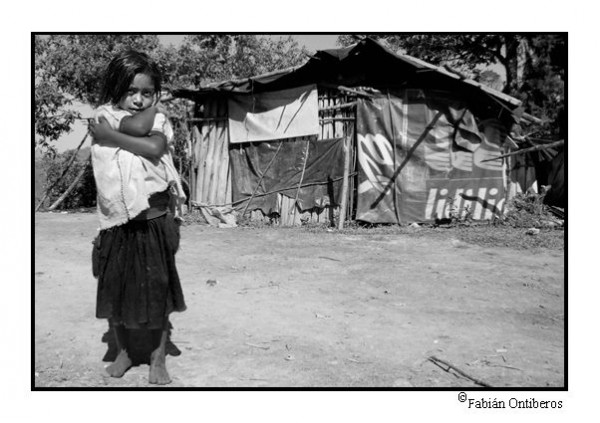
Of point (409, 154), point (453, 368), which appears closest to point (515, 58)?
point (409, 154)

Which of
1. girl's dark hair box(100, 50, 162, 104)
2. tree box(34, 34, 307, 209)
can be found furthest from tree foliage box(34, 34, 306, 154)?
girl's dark hair box(100, 50, 162, 104)

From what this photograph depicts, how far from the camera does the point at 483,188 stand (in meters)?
9.26

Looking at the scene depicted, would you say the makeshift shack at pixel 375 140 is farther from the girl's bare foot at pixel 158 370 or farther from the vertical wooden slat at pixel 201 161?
the girl's bare foot at pixel 158 370

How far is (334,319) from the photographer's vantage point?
3709 mm

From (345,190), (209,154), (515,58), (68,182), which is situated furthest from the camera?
(515,58)

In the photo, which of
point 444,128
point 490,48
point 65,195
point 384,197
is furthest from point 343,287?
point 490,48

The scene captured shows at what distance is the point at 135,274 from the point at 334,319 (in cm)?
167

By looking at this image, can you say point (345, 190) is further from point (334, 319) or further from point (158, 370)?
point (158, 370)

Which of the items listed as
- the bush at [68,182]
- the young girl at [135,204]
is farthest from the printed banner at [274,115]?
the young girl at [135,204]

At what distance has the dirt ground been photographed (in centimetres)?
275

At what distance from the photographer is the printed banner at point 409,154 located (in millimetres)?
8930

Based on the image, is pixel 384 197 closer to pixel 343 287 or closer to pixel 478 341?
pixel 343 287

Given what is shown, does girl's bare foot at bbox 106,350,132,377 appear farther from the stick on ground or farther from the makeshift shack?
the makeshift shack

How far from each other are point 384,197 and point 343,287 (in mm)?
4554
